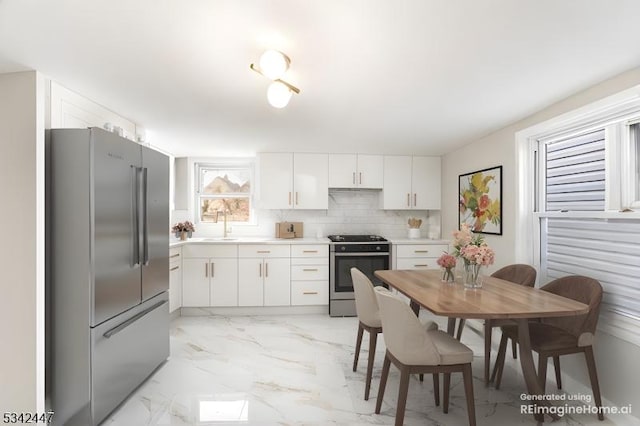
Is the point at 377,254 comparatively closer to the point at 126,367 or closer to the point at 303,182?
the point at 303,182

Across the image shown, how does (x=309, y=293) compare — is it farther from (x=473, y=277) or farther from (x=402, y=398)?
(x=402, y=398)

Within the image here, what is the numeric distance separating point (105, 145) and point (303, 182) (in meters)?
2.79

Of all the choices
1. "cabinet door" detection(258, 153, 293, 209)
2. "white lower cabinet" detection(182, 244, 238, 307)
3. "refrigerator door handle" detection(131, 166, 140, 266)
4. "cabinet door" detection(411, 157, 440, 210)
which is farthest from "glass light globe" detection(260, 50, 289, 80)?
"cabinet door" detection(411, 157, 440, 210)

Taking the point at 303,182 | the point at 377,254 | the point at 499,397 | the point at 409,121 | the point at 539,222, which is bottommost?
the point at 499,397

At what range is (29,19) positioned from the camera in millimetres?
1515

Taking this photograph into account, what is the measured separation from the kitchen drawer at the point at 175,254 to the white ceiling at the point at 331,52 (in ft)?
5.61

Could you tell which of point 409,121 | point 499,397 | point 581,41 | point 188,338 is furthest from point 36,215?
point 499,397

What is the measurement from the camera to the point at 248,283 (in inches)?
172

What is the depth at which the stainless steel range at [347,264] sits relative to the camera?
4.41 metres

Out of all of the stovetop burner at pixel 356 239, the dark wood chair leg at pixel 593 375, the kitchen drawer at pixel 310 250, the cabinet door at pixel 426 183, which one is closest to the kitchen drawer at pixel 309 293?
the kitchen drawer at pixel 310 250

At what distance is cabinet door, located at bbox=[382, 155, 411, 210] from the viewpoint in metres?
4.77

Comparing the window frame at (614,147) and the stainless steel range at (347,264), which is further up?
the window frame at (614,147)

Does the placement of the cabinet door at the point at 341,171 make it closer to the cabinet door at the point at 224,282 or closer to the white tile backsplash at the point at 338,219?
the white tile backsplash at the point at 338,219

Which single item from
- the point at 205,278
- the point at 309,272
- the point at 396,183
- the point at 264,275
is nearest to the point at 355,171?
the point at 396,183
